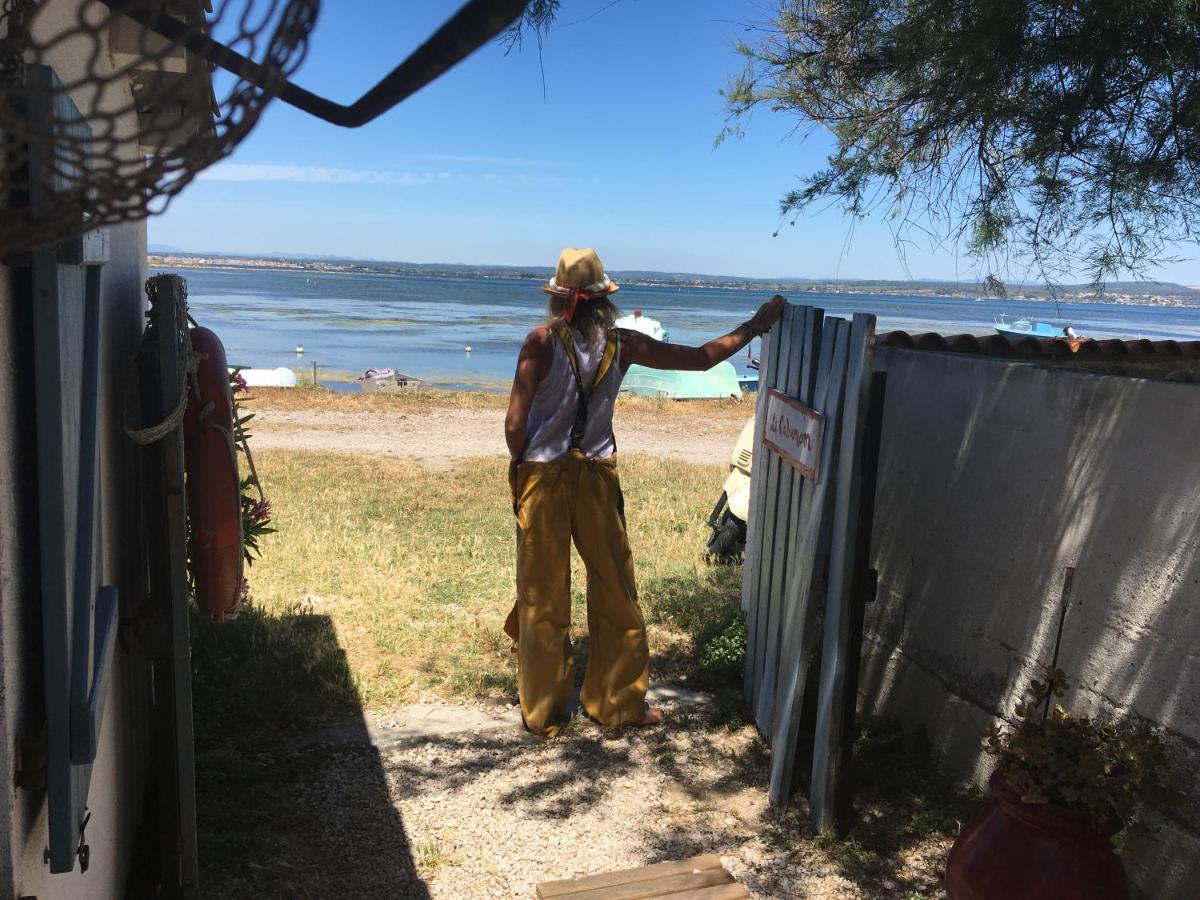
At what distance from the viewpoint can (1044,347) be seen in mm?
5297

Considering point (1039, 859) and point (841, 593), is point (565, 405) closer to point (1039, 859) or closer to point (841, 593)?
point (841, 593)

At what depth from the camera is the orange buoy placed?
Result: 3.14 m

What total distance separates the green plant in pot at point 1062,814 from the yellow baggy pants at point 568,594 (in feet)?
6.25

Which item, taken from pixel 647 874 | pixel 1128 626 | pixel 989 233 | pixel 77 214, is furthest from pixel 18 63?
pixel 989 233

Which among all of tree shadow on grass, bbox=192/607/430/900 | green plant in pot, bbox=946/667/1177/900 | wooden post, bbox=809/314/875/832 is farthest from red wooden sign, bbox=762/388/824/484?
tree shadow on grass, bbox=192/607/430/900

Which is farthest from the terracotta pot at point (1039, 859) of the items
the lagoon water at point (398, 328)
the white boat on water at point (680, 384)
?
the white boat on water at point (680, 384)

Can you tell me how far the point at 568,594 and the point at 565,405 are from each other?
33.9 inches

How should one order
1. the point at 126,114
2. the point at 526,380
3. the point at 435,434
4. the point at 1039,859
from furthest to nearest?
the point at 435,434 < the point at 526,380 < the point at 1039,859 < the point at 126,114

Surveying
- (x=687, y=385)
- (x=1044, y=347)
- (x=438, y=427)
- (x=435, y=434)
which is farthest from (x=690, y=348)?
(x=687, y=385)

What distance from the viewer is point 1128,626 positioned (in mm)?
3076

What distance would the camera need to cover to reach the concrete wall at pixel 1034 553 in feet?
9.52

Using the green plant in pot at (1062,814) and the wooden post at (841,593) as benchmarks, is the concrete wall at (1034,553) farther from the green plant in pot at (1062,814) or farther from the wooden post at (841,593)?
the wooden post at (841,593)

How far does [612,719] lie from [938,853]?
60.2 inches

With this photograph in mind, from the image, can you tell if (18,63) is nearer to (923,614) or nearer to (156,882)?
(156,882)
